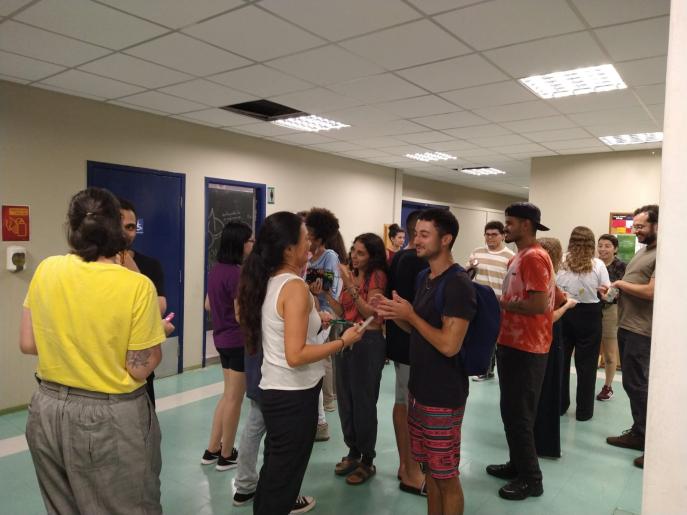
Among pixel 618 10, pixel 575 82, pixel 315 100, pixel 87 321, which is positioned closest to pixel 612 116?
pixel 575 82

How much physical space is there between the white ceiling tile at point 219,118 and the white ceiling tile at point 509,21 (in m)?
2.65

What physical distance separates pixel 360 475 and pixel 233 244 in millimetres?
1564

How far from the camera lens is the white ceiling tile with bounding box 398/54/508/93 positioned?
10.2ft

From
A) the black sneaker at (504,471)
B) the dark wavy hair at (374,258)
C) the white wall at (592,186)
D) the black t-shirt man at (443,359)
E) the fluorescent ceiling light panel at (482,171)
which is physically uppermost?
the fluorescent ceiling light panel at (482,171)

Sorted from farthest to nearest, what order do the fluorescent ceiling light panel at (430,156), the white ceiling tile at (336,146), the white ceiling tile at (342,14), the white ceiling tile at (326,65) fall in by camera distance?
1. the fluorescent ceiling light panel at (430,156)
2. the white ceiling tile at (336,146)
3. the white ceiling tile at (326,65)
4. the white ceiling tile at (342,14)

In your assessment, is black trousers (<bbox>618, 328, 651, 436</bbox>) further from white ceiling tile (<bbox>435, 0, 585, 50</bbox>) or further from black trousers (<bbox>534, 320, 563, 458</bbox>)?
white ceiling tile (<bbox>435, 0, 585, 50</bbox>)

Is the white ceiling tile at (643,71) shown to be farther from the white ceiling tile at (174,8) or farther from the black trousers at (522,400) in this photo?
the white ceiling tile at (174,8)

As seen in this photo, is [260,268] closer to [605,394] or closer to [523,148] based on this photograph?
[605,394]

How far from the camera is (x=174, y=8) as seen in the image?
95.7 inches

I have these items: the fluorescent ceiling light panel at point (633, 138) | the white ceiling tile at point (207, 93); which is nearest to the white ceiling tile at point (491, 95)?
the white ceiling tile at point (207, 93)

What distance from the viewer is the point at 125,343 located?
147cm

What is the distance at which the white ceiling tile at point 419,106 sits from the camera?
397 cm

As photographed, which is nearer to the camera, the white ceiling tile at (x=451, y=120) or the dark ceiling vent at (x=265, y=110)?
the white ceiling tile at (x=451, y=120)

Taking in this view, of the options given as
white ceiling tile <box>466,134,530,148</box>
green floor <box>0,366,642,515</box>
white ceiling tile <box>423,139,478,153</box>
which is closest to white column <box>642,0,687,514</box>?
green floor <box>0,366,642,515</box>
